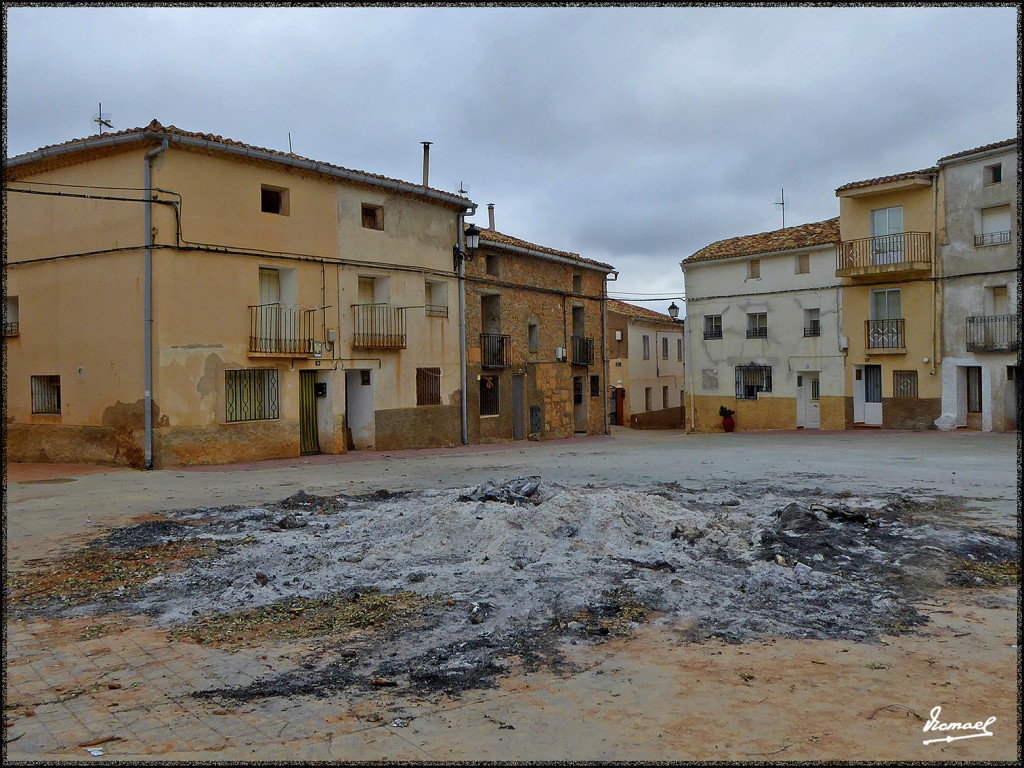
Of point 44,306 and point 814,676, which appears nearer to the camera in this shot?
point 814,676

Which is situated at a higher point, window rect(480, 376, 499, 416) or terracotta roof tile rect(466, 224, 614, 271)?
terracotta roof tile rect(466, 224, 614, 271)

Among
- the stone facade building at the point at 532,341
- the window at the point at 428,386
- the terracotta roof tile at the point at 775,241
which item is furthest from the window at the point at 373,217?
the terracotta roof tile at the point at 775,241

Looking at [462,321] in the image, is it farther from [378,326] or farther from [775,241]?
[775,241]

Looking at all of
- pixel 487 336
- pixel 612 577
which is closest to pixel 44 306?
pixel 487 336

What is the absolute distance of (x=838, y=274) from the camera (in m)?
30.8

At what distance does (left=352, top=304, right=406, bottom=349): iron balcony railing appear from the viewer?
74.6ft

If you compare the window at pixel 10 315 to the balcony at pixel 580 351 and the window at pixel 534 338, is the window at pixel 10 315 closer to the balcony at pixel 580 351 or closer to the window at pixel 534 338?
the window at pixel 534 338

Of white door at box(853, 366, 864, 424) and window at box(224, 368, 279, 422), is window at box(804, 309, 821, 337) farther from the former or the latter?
window at box(224, 368, 279, 422)

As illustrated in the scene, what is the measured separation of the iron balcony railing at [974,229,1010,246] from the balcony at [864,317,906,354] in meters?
3.58

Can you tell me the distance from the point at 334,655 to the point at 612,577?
2.84 m

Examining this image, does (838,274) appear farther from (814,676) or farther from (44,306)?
(814,676)

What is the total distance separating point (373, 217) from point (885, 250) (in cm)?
1841

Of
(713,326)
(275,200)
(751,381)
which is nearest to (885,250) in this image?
(751,381)

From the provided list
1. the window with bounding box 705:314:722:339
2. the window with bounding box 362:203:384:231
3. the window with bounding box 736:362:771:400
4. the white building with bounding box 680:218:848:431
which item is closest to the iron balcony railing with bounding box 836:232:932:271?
the white building with bounding box 680:218:848:431
